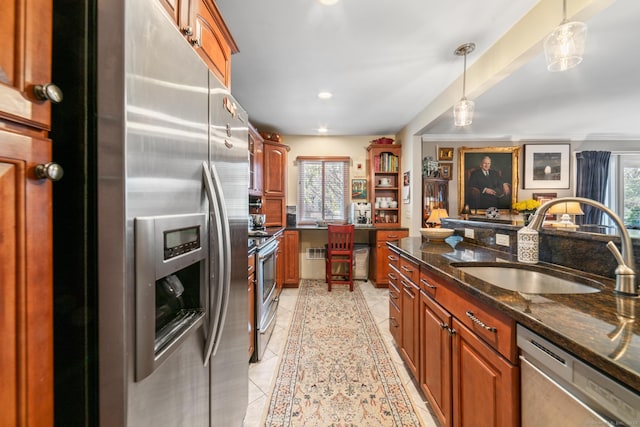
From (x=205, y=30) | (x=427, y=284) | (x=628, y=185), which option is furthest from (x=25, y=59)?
(x=628, y=185)

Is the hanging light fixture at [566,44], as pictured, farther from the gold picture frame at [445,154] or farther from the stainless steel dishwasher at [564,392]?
the gold picture frame at [445,154]

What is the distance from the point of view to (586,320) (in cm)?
75

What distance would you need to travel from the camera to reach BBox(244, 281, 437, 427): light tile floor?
62.7 inches

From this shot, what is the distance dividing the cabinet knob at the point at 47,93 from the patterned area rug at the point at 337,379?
1723mm

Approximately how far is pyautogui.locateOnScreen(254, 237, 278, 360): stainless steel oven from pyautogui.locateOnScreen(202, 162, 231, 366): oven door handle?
3.77ft

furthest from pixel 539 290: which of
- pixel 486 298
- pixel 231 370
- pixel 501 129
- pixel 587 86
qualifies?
pixel 501 129

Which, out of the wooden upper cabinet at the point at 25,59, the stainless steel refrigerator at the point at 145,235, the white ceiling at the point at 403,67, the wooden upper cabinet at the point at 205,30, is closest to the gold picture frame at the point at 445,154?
the white ceiling at the point at 403,67

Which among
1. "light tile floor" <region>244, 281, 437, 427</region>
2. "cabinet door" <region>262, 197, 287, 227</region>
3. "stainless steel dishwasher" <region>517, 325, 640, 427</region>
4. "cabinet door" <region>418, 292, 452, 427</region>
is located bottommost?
"light tile floor" <region>244, 281, 437, 427</region>

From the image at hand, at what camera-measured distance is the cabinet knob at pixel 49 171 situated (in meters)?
0.47

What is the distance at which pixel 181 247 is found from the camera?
0.73 m

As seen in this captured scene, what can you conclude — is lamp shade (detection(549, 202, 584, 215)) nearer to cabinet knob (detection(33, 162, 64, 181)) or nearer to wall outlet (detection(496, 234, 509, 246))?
wall outlet (detection(496, 234, 509, 246))

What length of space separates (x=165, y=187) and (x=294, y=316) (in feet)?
8.65

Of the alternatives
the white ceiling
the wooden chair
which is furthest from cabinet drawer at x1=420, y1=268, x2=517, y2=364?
the wooden chair

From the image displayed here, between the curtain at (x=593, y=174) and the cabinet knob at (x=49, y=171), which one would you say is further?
the curtain at (x=593, y=174)
